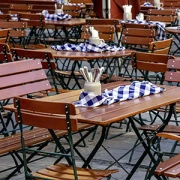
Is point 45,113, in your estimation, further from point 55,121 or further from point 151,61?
point 151,61

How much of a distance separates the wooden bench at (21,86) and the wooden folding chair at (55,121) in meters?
0.66

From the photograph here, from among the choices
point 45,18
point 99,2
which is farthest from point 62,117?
point 45,18

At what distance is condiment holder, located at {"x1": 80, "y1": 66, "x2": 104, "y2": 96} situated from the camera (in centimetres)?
518

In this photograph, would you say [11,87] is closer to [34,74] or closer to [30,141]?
[34,74]

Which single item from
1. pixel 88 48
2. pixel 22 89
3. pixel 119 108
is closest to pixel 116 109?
pixel 119 108

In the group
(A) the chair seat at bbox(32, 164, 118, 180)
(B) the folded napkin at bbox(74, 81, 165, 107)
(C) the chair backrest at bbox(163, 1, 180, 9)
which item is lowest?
(A) the chair seat at bbox(32, 164, 118, 180)

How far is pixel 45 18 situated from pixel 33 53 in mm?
5261

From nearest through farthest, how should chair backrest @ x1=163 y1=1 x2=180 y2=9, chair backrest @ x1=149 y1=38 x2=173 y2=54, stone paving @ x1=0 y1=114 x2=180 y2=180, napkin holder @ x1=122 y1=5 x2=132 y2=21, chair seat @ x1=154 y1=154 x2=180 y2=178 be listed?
chair seat @ x1=154 y1=154 x2=180 y2=178 < stone paving @ x1=0 y1=114 x2=180 y2=180 < chair backrest @ x1=149 y1=38 x2=173 y2=54 < napkin holder @ x1=122 y1=5 x2=132 y2=21 < chair backrest @ x1=163 y1=1 x2=180 y2=9

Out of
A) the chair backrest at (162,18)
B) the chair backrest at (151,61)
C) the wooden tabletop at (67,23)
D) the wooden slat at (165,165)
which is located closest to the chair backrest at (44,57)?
the chair backrest at (151,61)

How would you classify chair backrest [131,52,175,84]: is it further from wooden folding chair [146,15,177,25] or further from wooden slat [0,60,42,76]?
wooden folding chair [146,15,177,25]

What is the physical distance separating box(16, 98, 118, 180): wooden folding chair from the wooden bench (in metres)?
0.66

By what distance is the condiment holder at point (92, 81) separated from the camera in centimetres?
518

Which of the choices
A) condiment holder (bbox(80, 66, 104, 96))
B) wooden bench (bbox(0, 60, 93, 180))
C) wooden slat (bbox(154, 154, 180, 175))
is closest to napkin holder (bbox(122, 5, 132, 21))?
wooden bench (bbox(0, 60, 93, 180))

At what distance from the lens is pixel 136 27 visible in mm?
10125
